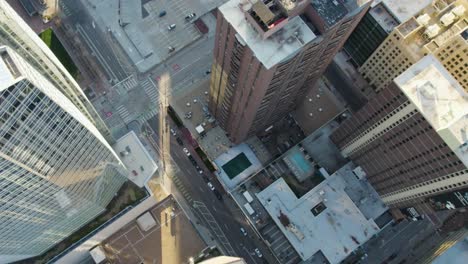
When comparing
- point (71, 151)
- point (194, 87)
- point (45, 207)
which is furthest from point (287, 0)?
point (194, 87)

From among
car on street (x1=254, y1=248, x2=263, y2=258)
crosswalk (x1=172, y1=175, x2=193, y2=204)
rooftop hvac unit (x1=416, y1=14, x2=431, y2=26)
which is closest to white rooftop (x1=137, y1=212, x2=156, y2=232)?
crosswalk (x1=172, y1=175, x2=193, y2=204)

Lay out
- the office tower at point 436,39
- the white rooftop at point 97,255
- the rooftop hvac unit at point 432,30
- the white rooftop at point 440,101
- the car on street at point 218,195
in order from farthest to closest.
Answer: the car on street at point 218,195
the white rooftop at point 97,255
the rooftop hvac unit at point 432,30
the office tower at point 436,39
the white rooftop at point 440,101

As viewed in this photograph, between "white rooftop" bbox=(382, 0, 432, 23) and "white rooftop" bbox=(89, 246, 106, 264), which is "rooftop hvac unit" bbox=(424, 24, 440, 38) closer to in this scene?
"white rooftop" bbox=(382, 0, 432, 23)

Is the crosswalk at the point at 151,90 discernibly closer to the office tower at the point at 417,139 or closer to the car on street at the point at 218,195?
the car on street at the point at 218,195

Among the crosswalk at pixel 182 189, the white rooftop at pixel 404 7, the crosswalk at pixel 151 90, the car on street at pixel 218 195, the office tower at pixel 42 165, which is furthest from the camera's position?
the crosswalk at pixel 151 90

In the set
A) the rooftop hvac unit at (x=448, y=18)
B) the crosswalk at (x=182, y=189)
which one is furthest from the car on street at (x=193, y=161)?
the rooftop hvac unit at (x=448, y=18)

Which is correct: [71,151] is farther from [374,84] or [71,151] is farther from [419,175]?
[374,84]
